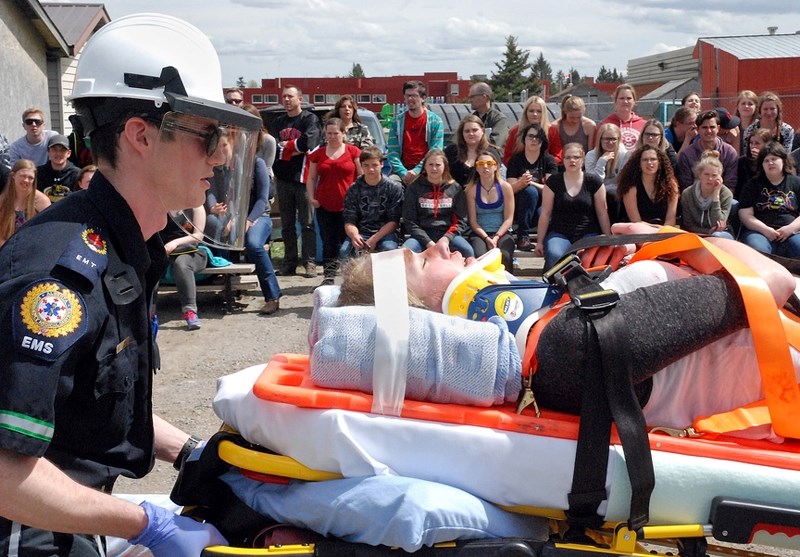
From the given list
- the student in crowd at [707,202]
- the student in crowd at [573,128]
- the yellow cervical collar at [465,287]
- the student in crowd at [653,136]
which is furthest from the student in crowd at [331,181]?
the yellow cervical collar at [465,287]

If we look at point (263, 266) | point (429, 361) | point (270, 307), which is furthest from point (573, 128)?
point (429, 361)

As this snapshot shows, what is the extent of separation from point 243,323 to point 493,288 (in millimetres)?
5237

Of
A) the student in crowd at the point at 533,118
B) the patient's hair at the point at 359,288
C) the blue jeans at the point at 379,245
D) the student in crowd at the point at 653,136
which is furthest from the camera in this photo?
the student in crowd at the point at 533,118

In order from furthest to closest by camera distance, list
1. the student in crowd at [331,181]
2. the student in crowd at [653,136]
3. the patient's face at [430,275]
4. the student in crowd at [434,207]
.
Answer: the student in crowd at [331,181] < the student in crowd at [653,136] < the student in crowd at [434,207] < the patient's face at [430,275]

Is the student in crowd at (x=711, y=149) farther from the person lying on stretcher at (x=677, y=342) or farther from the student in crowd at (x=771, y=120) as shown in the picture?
the person lying on stretcher at (x=677, y=342)

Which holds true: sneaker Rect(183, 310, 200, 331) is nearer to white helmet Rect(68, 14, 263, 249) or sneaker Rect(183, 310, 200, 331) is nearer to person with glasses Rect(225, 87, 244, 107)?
person with glasses Rect(225, 87, 244, 107)

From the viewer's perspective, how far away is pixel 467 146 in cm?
852

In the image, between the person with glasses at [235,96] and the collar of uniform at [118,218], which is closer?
the collar of uniform at [118,218]

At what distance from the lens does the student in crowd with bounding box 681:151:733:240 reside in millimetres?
7820

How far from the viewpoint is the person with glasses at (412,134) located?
934cm

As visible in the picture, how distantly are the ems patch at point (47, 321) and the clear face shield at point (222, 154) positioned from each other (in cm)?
47

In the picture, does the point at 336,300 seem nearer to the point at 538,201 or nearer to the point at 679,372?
the point at 679,372

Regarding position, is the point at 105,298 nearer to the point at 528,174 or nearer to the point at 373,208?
the point at 373,208

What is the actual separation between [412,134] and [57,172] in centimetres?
397
